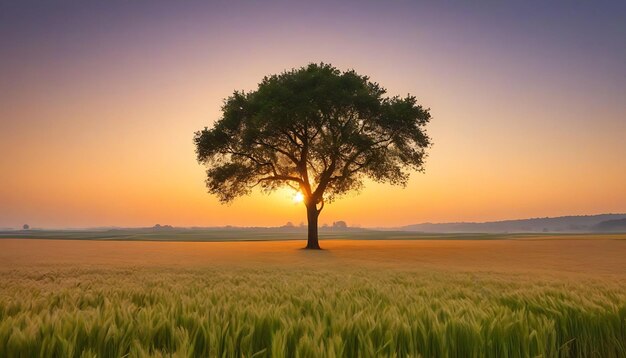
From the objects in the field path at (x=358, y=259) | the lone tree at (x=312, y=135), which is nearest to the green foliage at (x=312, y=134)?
the lone tree at (x=312, y=135)

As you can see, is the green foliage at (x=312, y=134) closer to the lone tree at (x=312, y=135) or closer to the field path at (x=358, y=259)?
the lone tree at (x=312, y=135)

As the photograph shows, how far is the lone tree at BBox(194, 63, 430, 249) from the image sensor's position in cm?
3569

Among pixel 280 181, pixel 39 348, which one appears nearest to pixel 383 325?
pixel 39 348

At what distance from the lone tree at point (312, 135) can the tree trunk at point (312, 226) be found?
102mm

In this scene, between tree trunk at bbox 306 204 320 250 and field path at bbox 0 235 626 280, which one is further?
tree trunk at bbox 306 204 320 250

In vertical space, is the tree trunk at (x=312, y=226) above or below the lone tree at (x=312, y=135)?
below

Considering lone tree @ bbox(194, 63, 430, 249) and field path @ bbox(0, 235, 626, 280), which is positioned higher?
lone tree @ bbox(194, 63, 430, 249)

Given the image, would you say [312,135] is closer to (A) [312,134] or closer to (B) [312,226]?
(A) [312,134]

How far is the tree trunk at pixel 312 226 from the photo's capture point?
125 ft

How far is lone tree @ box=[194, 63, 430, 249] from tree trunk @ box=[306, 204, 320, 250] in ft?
0.34

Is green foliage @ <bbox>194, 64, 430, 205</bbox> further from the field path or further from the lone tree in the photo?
the field path

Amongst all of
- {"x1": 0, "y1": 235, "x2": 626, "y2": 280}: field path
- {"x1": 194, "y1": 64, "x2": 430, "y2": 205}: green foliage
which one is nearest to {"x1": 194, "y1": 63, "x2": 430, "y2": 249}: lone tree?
{"x1": 194, "y1": 64, "x2": 430, "y2": 205}: green foliage

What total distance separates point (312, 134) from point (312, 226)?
9.52 m

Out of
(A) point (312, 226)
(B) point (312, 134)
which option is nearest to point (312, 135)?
(B) point (312, 134)
